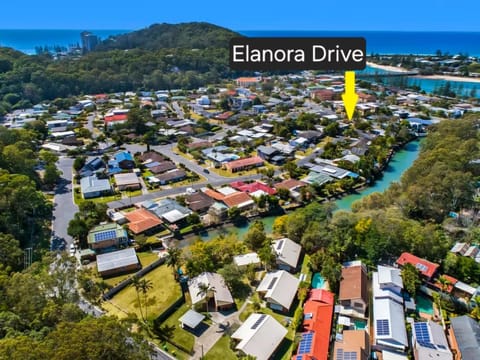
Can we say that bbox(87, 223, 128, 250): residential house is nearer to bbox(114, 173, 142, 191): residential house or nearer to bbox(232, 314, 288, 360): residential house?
bbox(114, 173, 142, 191): residential house

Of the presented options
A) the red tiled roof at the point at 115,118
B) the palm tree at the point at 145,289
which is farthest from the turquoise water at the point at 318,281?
the red tiled roof at the point at 115,118

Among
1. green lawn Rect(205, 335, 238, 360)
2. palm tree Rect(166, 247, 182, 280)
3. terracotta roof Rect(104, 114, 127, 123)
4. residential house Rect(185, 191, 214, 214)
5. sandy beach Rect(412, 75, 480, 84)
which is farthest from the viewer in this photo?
sandy beach Rect(412, 75, 480, 84)

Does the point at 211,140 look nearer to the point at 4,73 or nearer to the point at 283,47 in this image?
the point at 283,47

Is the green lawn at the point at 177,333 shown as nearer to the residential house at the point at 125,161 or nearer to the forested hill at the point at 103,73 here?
the residential house at the point at 125,161

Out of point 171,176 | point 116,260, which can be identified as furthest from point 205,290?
point 171,176

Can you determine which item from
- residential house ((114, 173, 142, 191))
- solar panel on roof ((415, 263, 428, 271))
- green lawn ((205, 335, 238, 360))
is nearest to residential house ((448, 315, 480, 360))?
solar panel on roof ((415, 263, 428, 271))

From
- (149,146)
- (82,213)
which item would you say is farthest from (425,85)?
(82,213)

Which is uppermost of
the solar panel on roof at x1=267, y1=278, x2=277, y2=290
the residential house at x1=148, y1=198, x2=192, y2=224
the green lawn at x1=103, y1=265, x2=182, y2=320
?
the residential house at x1=148, y1=198, x2=192, y2=224
